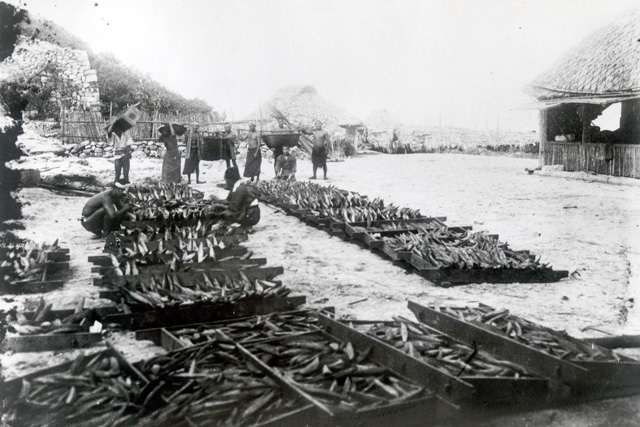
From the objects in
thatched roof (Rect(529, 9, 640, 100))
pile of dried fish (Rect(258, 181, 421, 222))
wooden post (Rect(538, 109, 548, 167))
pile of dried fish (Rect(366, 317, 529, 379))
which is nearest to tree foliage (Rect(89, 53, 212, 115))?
pile of dried fish (Rect(258, 181, 421, 222))

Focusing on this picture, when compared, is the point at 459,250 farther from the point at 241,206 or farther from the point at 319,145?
the point at 319,145

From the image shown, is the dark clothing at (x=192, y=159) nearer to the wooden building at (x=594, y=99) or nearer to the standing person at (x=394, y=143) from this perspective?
the wooden building at (x=594, y=99)

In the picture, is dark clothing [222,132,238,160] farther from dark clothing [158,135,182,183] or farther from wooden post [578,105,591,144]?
wooden post [578,105,591,144]

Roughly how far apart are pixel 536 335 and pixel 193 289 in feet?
10.7

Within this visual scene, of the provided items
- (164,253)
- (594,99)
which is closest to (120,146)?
(164,253)

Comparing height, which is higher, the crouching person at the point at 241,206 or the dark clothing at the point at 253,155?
the dark clothing at the point at 253,155

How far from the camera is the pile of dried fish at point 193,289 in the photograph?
5340mm

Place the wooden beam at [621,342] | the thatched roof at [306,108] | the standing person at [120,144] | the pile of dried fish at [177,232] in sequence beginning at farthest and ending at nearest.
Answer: the thatched roof at [306,108] → the standing person at [120,144] → the pile of dried fish at [177,232] → the wooden beam at [621,342]

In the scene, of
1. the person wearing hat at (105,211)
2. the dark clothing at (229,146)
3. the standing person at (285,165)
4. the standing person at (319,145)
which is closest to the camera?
the person wearing hat at (105,211)

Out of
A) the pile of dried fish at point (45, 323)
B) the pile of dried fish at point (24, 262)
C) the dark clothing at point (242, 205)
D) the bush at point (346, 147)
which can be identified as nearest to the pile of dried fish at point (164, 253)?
the pile of dried fish at point (24, 262)

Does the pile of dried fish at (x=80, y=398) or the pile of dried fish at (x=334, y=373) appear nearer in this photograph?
the pile of dried fish at (x=80, y=398)

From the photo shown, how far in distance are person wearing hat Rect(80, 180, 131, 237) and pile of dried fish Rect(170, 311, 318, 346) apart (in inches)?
181

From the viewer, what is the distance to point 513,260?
722 cm

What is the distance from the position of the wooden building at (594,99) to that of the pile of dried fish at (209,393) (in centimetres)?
1623
